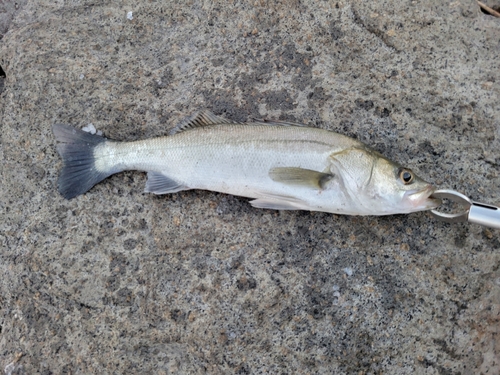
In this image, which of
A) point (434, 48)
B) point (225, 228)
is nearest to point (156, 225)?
point (225, 228)

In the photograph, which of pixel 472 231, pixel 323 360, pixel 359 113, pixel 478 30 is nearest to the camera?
pixel 323 360

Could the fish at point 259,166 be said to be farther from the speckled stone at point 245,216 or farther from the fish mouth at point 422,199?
the speckled stone at point 245,216

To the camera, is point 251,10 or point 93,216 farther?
point 251,10

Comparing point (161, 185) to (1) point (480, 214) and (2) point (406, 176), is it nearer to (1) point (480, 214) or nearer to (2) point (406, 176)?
(2) point (406, 176)

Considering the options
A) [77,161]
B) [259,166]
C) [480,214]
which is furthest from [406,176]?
[77,161]

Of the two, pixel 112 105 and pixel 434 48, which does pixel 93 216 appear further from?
pixel 434 48

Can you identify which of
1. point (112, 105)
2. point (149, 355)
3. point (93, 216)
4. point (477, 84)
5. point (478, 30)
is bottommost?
point (149, 355)

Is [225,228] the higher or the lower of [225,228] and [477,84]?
the lower

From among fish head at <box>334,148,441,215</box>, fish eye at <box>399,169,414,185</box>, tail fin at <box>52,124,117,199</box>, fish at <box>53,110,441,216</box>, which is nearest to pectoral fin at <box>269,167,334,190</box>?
fish at <box>53,110,441,216</box>

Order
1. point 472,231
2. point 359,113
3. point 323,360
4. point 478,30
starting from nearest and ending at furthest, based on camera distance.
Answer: point 323,360, point 472,231, point 359,113, point 478,30
